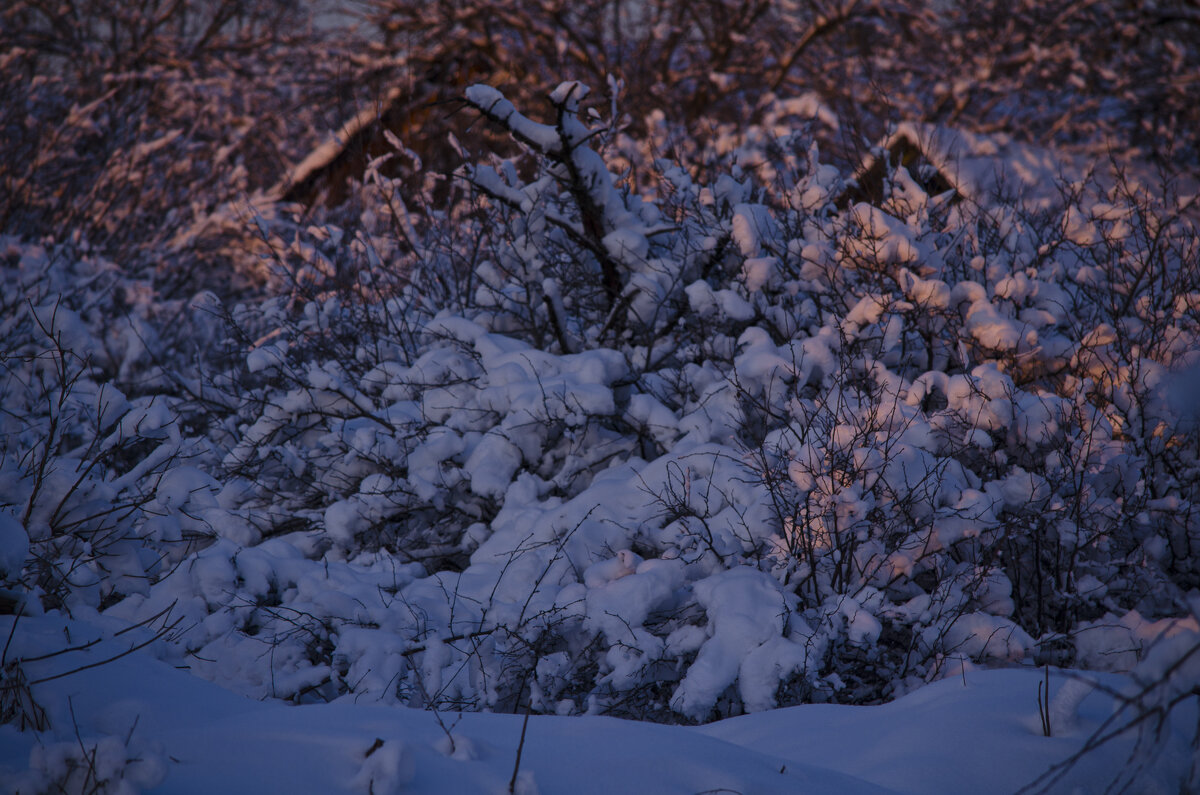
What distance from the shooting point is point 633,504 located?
12.8 feet

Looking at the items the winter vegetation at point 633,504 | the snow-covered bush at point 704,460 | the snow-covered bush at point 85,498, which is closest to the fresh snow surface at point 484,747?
the winter vegetation at point 633,504

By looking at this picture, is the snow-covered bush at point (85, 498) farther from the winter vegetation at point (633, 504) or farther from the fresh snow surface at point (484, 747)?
the fresh snow surface at point (484, 747)

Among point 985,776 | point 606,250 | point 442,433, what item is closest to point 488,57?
point 606,250

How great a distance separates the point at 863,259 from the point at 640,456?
160 cm

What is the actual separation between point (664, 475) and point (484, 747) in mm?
2129

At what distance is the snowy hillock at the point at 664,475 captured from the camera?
9.78 feet

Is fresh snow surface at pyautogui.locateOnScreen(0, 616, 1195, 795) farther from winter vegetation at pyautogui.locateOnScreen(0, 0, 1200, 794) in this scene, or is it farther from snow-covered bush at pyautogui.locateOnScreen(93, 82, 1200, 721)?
snow-covered bush at pyautogui.locateOnScreen(93, 82, 1200, 721)

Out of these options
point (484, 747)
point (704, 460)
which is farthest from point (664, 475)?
point (484, 747)

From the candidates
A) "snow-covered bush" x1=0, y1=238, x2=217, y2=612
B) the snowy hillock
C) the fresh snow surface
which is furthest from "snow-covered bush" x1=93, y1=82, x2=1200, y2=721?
the fresh snow surface

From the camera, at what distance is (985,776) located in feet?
6.44

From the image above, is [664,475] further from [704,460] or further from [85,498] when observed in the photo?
[85,498]

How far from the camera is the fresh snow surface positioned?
5.76ft

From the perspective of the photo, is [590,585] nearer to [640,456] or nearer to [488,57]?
[640,456]

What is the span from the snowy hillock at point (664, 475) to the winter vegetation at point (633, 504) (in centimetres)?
2
